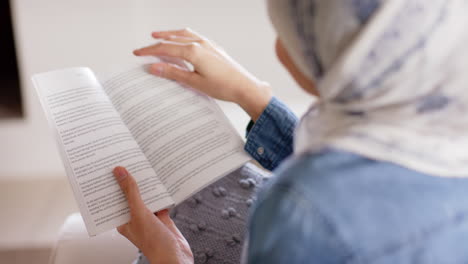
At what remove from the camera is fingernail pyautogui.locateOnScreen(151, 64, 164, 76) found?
0.81m

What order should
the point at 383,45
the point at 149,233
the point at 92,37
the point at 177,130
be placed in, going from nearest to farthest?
1. the point at 383,45
2. the point at 149,233
3. the point at 177,130
4. the point at 92,37

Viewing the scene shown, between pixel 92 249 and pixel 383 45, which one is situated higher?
pixel 383 45

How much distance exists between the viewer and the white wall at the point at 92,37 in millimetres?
1470

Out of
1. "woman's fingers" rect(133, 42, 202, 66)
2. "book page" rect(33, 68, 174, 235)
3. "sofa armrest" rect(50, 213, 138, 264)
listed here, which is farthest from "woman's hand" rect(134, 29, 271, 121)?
"sofa armrest" rect(50, 213, 138, 264)

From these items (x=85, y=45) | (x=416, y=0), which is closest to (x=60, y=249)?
(x=416, y=0)

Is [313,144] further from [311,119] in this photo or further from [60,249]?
[60,249]

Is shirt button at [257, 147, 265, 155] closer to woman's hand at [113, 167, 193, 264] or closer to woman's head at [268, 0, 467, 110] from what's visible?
woman's hand at [113, 167, 193, 264]

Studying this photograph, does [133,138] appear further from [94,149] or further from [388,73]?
[388,73]

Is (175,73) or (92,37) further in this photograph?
(92,37)

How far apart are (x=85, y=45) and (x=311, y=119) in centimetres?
123

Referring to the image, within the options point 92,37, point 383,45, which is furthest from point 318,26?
point 92,37

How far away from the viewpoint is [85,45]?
1517mm

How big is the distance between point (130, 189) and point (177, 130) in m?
0.13

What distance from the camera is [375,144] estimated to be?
39 centimetres
